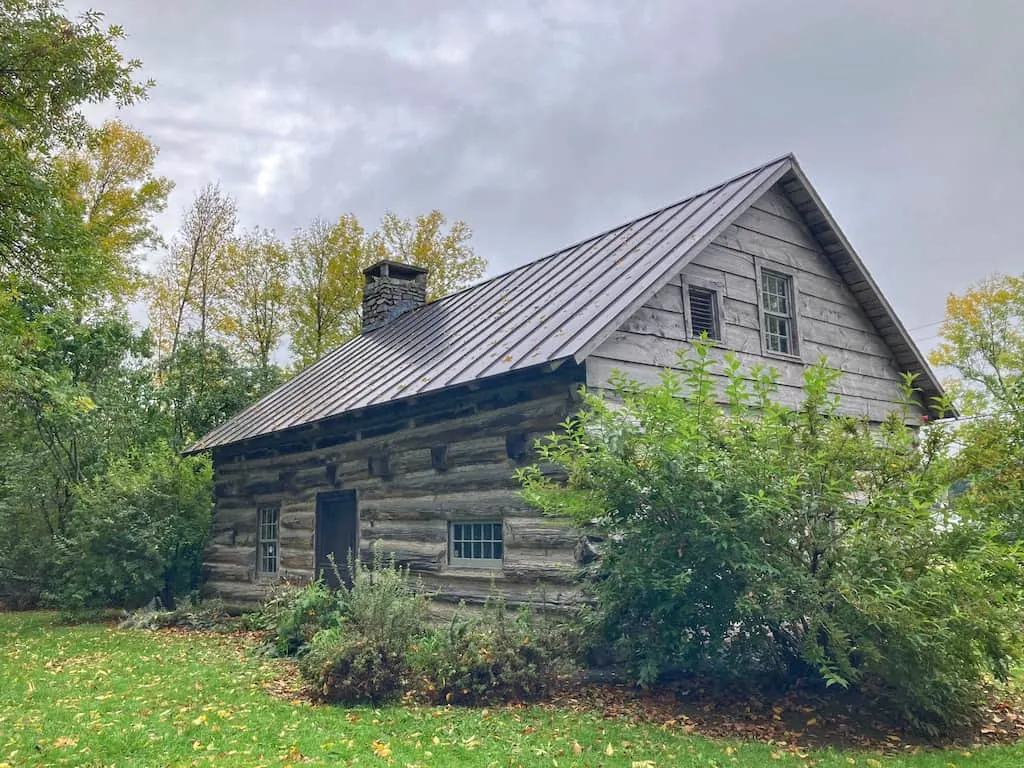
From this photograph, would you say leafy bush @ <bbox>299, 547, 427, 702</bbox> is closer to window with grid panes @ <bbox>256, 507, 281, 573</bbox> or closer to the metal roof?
the metal roof

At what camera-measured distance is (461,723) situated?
7.21 metres

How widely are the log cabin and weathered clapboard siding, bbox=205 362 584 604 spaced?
0.09 feet

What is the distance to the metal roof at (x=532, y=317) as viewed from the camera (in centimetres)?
965

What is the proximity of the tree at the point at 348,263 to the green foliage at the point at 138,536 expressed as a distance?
12692 mm

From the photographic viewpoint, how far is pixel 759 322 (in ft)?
39.0

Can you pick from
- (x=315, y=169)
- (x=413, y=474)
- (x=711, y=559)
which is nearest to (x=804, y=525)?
(x=711, y=559)

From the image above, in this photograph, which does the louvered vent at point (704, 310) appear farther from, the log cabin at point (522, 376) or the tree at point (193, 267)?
the tree at point (193, 267)

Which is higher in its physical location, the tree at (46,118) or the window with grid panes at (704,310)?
the tree at (46,118)

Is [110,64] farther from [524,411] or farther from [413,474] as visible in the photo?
[524,411]

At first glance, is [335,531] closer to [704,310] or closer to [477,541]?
[477,541]

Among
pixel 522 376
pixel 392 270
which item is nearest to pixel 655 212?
pixel 522 376

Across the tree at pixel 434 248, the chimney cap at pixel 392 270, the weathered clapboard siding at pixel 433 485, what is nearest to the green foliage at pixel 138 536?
the weathered clapboard siding at pixel 433 485

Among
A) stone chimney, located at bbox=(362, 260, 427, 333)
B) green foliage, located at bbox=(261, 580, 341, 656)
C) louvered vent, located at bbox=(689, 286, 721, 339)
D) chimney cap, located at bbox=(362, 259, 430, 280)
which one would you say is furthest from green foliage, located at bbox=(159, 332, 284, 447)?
louvered vent, located at bbox=(689, 286, 721, 339)

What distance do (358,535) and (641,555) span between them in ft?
21.0
